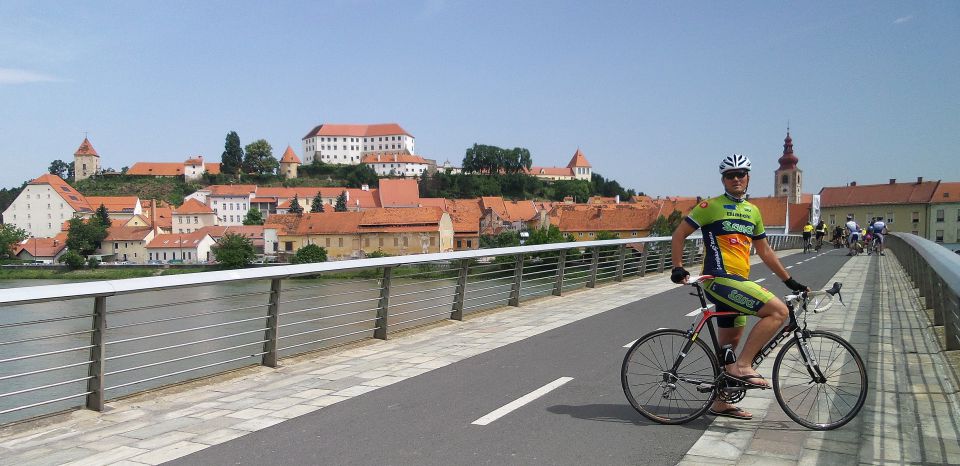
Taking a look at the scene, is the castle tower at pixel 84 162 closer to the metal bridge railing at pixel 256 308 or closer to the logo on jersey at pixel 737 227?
the metal bridge railing at pixel 256 308

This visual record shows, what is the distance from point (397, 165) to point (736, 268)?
17232 cm

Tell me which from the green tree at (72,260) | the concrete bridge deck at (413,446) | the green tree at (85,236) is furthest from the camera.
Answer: the green tree at (85,236)

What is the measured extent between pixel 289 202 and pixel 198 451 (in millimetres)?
149797

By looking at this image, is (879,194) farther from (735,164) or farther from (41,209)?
(41,209)

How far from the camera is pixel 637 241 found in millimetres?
18625

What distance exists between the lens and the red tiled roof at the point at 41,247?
8857 centimetres

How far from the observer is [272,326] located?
7617mm

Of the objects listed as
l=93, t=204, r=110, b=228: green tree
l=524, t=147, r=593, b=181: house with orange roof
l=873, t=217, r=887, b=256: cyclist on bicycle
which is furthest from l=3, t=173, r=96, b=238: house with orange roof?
l=873, t=217, r=887, b=256: cyclist on bicycle

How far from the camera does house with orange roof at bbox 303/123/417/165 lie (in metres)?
185

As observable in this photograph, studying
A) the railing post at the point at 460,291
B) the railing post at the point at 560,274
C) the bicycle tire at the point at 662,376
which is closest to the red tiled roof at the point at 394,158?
the railing post at the point at 560,274

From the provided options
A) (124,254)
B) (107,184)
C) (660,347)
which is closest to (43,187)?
(107,184)

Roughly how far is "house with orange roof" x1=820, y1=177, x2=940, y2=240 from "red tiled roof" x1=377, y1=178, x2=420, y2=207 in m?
74.9

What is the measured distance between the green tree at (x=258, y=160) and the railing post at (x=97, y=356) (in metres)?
172

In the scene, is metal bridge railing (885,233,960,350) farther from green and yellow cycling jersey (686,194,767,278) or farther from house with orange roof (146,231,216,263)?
house with orange roof (146,231,216,263)
